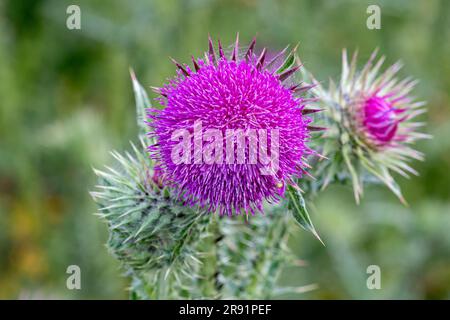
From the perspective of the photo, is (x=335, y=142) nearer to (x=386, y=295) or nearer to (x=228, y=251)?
(x=228, y=251)

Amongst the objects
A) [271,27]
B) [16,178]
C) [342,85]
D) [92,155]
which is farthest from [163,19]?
[342,85]

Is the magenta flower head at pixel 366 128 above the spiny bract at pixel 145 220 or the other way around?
above

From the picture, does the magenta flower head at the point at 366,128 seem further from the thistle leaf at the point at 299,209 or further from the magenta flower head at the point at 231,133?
the magenta flower head at the point at 231,133

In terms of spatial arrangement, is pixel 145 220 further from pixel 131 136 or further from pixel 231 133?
pixel 131 136

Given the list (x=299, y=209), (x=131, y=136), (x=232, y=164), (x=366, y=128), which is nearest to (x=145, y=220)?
(x=232, y=164)

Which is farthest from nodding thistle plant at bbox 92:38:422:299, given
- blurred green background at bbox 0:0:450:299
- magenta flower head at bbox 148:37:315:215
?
blurred green background at bbox 0:0:450:299

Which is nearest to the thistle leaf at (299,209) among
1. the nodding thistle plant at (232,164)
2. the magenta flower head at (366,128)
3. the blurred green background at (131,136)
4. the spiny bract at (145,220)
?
the nodding thistle plant at (232,164)
